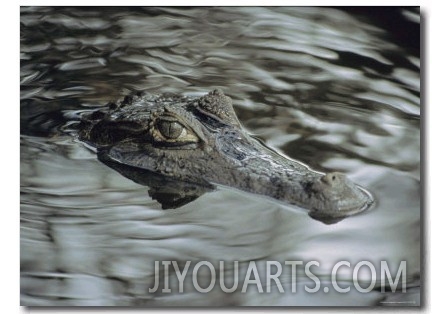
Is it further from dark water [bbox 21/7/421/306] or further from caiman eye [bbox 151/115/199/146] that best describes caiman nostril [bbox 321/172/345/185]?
caiman eye [bbox 151/115/199/146]

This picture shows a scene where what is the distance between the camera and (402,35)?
606cm

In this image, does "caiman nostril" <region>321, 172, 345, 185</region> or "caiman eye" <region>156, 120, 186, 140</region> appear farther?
"caiman eye" <region>156, 120, 186, 140</region>

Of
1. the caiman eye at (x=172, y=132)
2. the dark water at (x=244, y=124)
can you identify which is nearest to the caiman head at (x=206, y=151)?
the caiman eye at (x=172, y=132)

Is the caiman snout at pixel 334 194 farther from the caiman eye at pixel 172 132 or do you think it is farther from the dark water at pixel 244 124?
the caiman eye at pixel 172 132

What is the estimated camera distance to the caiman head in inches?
197

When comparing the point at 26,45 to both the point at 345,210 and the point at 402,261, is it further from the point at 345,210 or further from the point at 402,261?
the point at 402,261

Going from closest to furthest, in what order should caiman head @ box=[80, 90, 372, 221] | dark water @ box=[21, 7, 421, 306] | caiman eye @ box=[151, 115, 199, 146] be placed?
dark water @ box=[21, 7, 421, 306], caiman head @ box=[80, 90, 372, 221], caiman eye @ box=[151, 115, 199, 146]

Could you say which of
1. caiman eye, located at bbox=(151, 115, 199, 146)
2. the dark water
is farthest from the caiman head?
the dark water

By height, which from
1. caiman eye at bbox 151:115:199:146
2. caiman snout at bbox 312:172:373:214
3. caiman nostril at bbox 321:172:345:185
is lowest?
caiman snout at bbox 312:172:373:214

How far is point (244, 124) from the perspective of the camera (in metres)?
6.07

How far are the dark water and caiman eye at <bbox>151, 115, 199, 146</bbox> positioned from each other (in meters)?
0.36

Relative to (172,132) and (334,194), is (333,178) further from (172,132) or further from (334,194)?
(172,132)

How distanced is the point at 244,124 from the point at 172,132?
2.55 feet

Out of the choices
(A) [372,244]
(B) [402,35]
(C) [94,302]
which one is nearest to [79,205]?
(C) [94,302]
